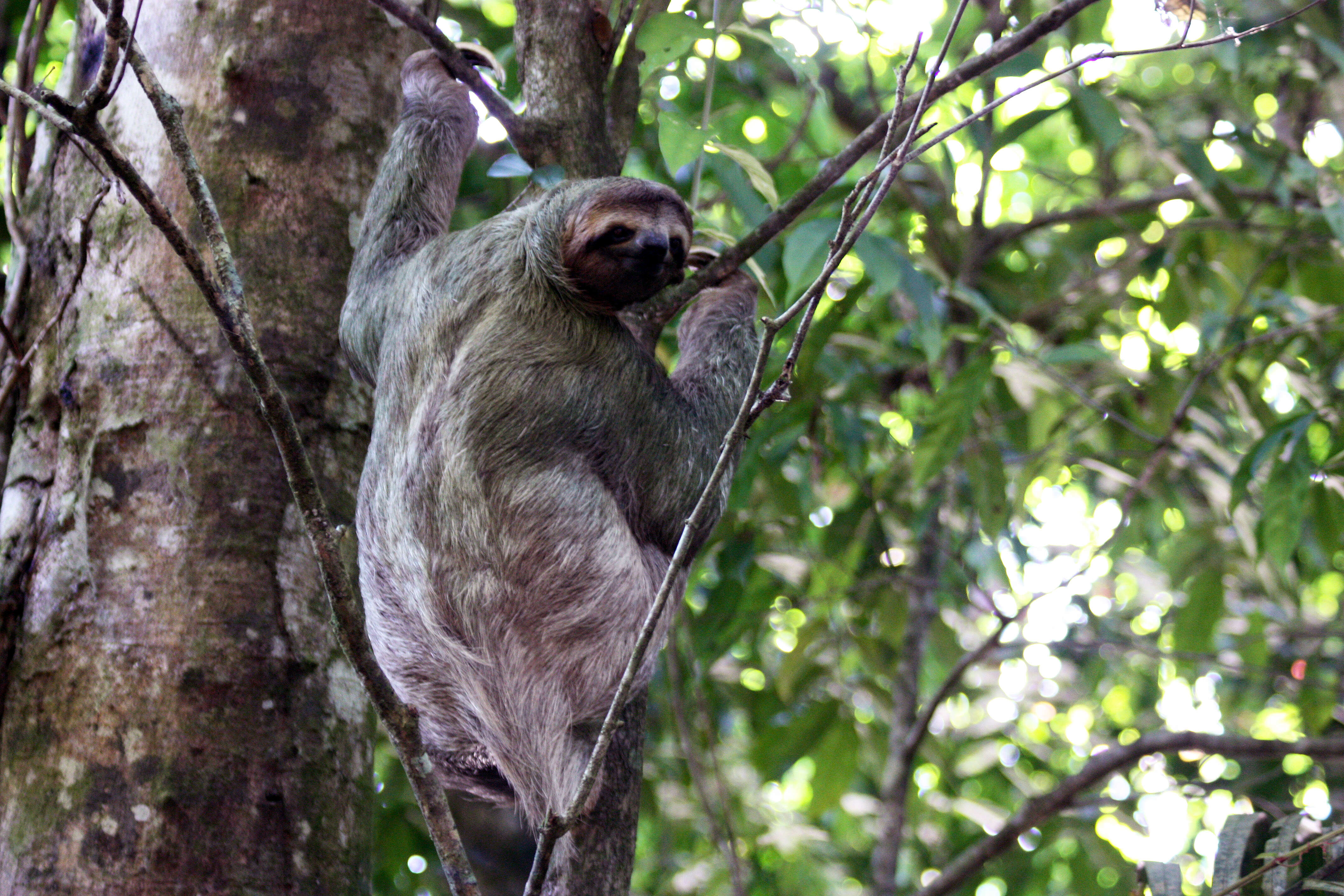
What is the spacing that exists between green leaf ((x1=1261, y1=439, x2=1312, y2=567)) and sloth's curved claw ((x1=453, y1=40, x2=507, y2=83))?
11.8 ft

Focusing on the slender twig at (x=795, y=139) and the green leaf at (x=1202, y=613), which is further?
the green leaf at (x=1202, y=613)

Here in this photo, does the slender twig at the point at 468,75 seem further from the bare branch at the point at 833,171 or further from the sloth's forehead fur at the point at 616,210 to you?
the bare branch at the point at 833,171

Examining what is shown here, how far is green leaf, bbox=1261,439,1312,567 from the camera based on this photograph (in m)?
4.47

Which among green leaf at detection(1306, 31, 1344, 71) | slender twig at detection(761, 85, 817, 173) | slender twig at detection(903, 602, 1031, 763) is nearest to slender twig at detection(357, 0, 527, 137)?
slender twig at detection(761, 85, 817, 173)

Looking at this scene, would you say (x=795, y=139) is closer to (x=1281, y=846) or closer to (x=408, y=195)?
(x=408, y=195)

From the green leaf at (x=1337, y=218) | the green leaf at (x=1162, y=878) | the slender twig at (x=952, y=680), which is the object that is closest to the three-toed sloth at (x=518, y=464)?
the green leaf at (x=1162, y=878)

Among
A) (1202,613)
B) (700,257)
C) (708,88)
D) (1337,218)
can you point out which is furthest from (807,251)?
(1202,613)

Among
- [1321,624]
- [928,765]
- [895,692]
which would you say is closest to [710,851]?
[928,765]

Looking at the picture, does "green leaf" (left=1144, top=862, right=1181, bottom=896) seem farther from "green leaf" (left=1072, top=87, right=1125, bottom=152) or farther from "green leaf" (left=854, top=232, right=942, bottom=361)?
"green leaf" (left=1072, top=87, right=1125, bottom=152)

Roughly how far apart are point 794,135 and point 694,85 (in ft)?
4.46

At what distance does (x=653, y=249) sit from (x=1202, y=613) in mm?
4064

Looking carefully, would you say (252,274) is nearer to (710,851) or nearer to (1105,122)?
(1105,122)

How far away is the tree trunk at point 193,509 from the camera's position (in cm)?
288

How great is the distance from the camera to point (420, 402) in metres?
3.30
